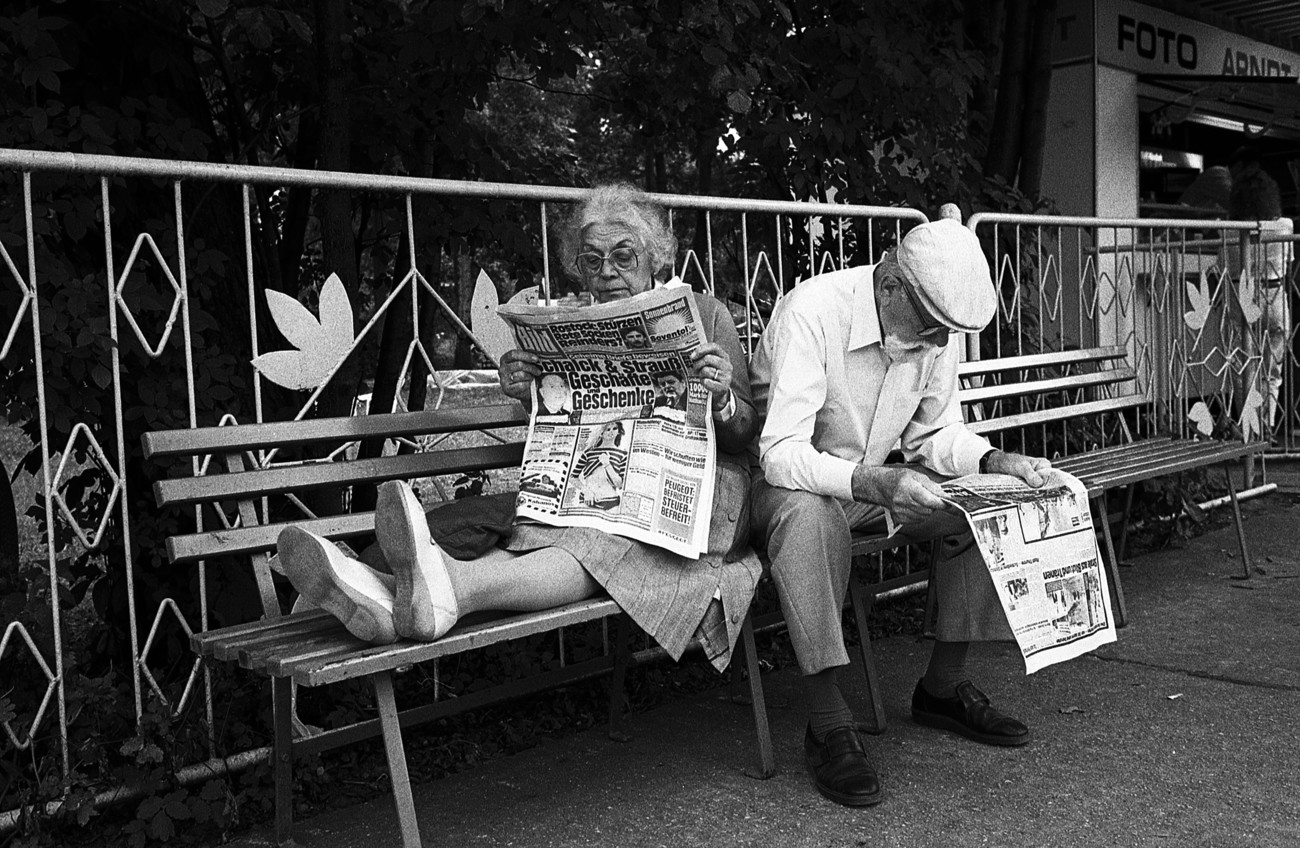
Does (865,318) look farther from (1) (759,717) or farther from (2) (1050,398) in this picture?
(2) (1050,398)

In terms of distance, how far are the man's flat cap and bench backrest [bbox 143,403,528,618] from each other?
3.75 feet

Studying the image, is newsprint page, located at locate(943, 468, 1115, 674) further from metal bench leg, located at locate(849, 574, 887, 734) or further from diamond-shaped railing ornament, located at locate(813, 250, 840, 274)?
diamond-shaped railing ornament, located at locate(813, 250, 840, 274)

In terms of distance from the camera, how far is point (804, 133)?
5598 mm

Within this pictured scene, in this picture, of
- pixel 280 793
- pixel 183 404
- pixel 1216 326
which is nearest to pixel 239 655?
pixel 280 793

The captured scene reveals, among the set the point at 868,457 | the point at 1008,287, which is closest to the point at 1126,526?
the point at 1008,287

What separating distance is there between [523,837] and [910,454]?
5.29 feet

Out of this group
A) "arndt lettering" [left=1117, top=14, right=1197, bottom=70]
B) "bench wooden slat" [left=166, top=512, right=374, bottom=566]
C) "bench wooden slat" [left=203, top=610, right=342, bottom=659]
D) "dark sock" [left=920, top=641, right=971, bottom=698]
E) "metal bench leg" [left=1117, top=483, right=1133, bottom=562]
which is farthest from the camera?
"arndt lettering" [left=1117, top=14, right=1197, bottom=70]

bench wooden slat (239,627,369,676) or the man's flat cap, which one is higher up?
the man's flat cap

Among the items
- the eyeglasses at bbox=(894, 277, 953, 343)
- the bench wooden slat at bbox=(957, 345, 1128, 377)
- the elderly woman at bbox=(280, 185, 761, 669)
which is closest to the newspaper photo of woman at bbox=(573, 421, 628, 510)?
the elderly woman at bbox=(280, 185, 761, 669)

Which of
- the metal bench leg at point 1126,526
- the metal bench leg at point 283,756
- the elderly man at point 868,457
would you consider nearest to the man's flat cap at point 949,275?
the elderly man at point 868,457

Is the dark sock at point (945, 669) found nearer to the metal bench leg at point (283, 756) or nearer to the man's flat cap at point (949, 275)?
Result: the man's flat cap at point (949, 275)

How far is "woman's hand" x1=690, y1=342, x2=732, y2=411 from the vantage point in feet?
10.2

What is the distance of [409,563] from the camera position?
259 centimetres

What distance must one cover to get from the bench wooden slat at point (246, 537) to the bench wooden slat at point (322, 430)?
0.20 meters
